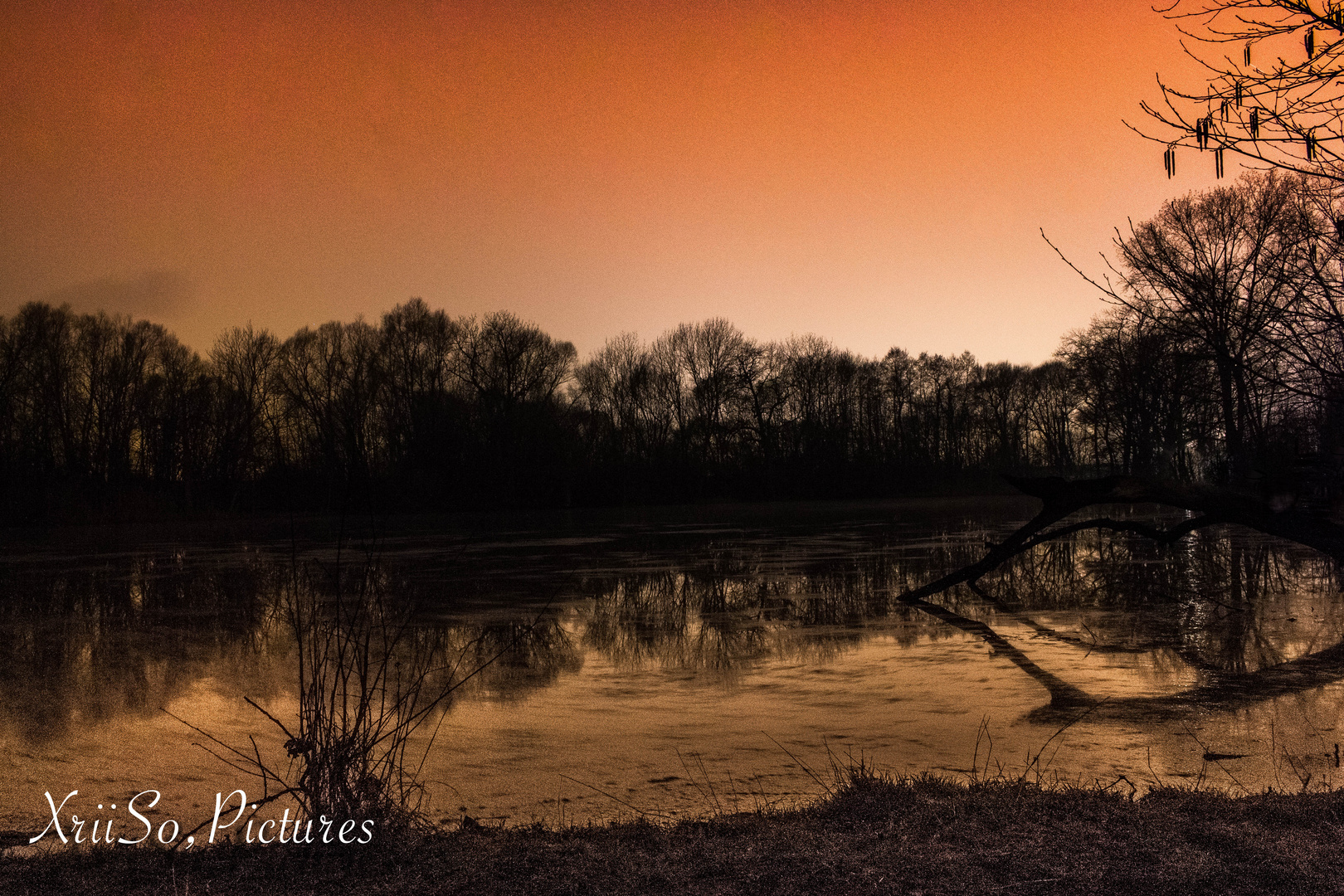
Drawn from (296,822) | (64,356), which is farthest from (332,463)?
(64,356)

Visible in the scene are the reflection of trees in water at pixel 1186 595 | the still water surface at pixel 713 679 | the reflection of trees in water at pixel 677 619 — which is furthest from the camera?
the reflection of trees in water at pixel 1186 595

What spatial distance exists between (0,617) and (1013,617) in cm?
1195

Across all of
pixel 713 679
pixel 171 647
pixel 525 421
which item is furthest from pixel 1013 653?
pixel 525 421

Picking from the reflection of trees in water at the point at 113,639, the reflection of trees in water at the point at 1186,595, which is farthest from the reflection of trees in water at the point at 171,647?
the reflection of trees in water at the point at 1186,595

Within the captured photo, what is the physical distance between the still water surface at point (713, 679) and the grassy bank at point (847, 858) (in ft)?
3.33

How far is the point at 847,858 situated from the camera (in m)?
3.56

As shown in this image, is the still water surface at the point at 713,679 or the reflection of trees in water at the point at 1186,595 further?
the reflection of trees in water at the point at 1186,595

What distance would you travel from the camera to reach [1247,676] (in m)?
7.82

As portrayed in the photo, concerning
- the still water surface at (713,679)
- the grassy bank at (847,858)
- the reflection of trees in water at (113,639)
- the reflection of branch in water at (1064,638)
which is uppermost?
the grassy bank at (847,858)

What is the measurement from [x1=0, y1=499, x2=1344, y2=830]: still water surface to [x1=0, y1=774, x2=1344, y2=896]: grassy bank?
1.02 meters

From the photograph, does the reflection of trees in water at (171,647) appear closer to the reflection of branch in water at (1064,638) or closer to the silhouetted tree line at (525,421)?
the reflection of branch in water at (1064,638)

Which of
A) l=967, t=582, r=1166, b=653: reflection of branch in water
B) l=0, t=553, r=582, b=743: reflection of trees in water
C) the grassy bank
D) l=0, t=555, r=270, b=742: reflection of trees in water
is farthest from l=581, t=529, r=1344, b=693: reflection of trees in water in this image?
the grassy bank

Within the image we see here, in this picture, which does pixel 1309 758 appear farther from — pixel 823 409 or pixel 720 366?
pixel 823 409

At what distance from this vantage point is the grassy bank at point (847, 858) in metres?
3.34
